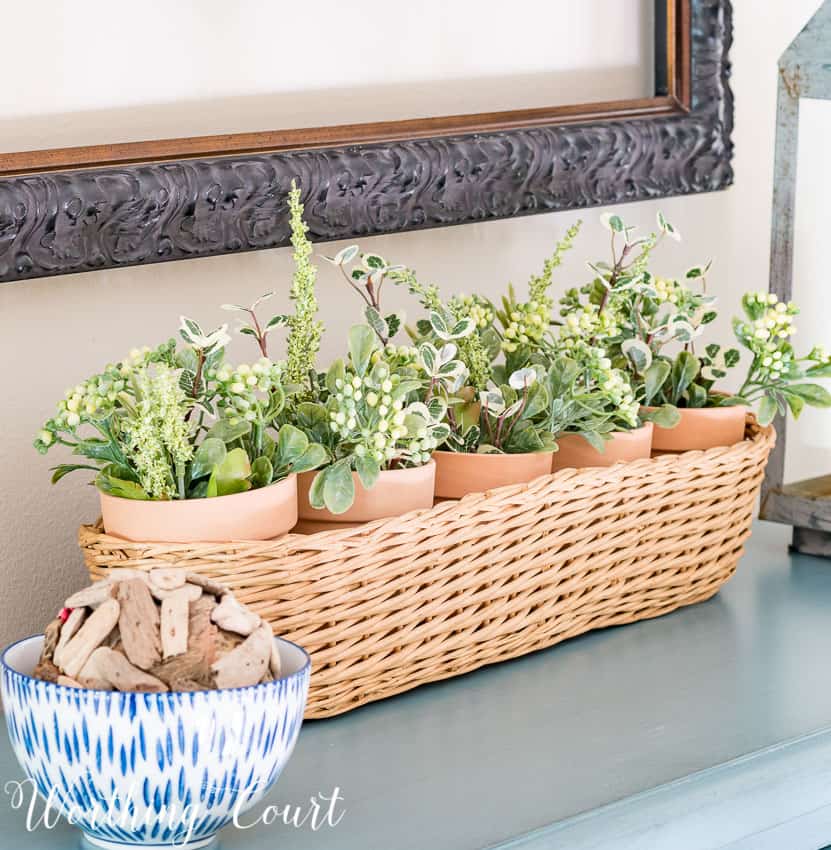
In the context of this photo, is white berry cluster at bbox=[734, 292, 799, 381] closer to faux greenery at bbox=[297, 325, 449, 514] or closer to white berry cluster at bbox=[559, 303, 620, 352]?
white berry cluster at bbox=[559, 303, 620, 352]

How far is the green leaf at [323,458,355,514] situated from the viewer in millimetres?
661

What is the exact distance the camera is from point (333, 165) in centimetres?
84

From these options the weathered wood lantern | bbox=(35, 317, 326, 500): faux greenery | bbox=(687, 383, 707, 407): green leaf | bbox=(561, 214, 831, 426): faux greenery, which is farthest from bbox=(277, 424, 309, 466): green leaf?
the weathered wood lantern

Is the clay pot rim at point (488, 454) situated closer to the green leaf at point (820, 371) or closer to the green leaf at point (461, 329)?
the green leaf at point (461, 329)

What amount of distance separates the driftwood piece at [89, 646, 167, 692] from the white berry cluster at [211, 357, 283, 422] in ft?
0.58

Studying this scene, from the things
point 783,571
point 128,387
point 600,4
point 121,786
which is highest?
point 600,4

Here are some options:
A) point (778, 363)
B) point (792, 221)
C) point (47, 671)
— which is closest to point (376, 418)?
point (47, 671)

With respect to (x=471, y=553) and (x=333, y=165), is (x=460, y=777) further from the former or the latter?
(x=333, y=165)

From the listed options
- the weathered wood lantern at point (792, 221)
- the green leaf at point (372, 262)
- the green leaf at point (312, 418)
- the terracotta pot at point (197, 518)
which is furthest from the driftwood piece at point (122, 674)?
the weathered wood lantern at point (792, 221)

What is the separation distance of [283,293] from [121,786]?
0.44 metres

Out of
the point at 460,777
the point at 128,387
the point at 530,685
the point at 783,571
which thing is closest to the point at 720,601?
the point at 783,571

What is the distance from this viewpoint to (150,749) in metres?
0.51

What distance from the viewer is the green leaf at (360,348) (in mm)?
684

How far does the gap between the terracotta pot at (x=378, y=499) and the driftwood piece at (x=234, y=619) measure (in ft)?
0.48
